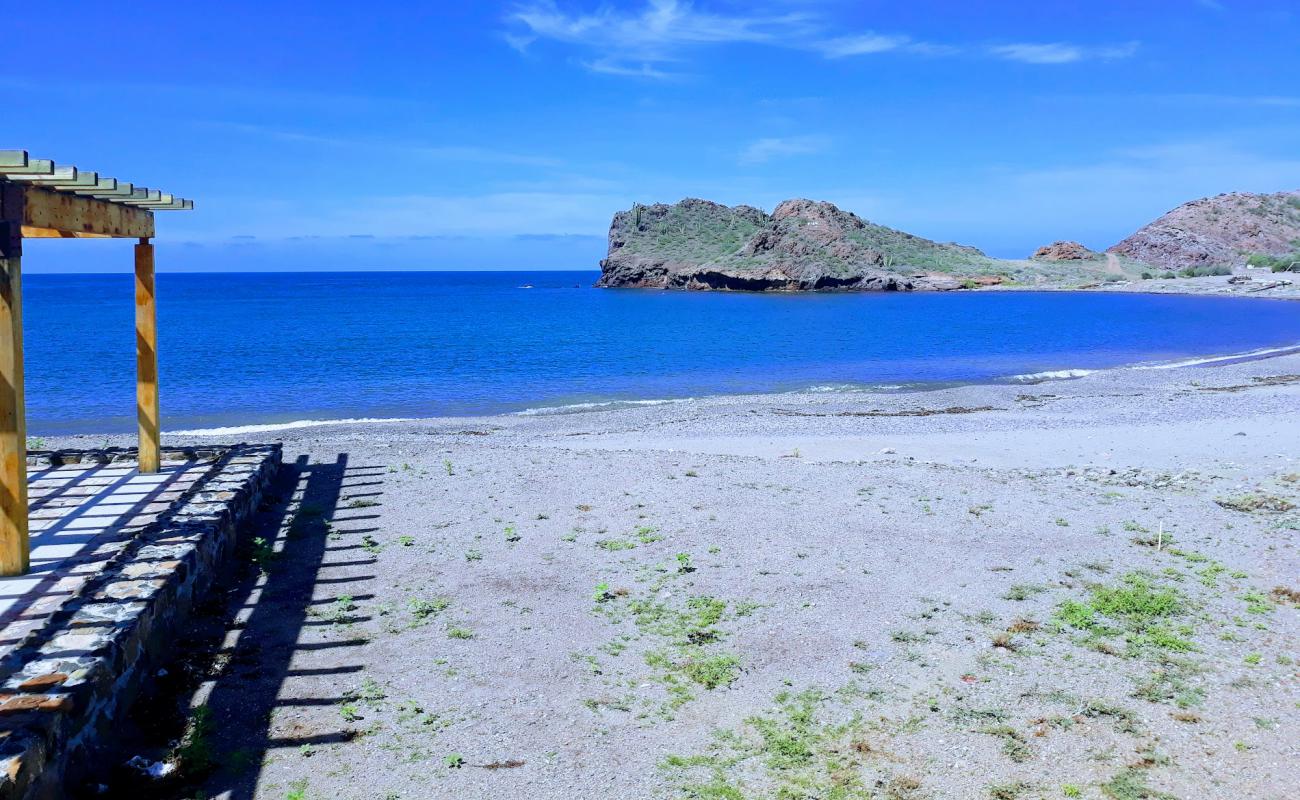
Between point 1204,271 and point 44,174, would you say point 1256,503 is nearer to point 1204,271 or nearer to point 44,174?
point 44,174

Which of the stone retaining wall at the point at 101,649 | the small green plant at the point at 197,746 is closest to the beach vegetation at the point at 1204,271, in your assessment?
the stone retaining wall at the point at 101,649

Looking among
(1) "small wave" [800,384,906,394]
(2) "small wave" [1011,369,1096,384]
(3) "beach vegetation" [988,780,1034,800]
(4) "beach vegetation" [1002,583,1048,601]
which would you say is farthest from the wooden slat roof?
(2) "small wave" [1011,369,1096,384]

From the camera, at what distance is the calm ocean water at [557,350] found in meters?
27.8

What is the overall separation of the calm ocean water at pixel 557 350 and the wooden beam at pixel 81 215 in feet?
48.4

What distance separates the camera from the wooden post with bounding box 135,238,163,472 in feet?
32.7

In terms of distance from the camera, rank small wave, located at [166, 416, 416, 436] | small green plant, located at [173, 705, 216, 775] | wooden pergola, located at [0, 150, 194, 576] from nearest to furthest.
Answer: small green plant, located at [173, 705, 216, 775], wooden pergola, located at [0, 150, 194, 576], small wave, located at [166, 416, 416, 436]

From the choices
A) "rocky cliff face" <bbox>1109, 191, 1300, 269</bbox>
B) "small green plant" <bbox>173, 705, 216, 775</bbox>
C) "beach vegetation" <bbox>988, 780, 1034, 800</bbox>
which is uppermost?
"rocky cliff face" <bbox>1109, 191, 1300, 269</bbox>

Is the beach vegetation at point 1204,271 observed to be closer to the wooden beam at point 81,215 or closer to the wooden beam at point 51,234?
the wooden beam at point 81,215

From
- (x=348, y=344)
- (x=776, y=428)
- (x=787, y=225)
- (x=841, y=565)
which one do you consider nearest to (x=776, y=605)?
(x=841, y=565)

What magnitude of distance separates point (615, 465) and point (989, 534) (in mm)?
5534

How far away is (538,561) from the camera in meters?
9.11

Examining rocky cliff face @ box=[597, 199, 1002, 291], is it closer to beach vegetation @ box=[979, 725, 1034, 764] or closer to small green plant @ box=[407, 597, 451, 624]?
small green plant @ box=[407, 597, 451, 624]

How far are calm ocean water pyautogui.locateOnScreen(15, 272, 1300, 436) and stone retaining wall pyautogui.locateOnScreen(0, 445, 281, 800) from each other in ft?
55.0

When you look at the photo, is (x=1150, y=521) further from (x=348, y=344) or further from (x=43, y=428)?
(x=348, y=344)
